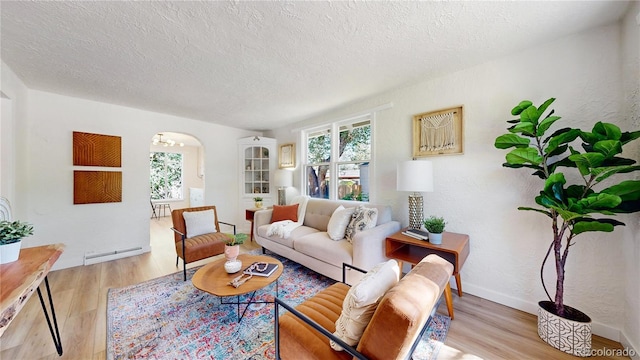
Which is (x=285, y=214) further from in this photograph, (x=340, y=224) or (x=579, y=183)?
(x=579, y=183)

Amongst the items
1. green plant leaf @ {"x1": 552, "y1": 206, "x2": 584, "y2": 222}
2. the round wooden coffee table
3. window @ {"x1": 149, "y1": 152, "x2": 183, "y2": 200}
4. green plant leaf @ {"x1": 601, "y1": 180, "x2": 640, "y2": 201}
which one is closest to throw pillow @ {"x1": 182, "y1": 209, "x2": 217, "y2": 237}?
the round wooden coffee table

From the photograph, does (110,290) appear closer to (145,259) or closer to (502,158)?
(145,259)

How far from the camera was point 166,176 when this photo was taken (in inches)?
284

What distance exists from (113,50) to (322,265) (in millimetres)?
2898

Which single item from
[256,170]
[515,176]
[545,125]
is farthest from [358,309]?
[256,170]

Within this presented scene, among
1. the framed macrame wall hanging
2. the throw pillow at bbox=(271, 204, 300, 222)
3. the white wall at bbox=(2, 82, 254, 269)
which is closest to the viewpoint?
the framed macrame wall hanging

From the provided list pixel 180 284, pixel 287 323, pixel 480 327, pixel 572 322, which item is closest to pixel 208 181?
pixel 180 284

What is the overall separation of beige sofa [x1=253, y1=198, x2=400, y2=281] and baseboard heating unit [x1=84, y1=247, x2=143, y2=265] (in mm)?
1972

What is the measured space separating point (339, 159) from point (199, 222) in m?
2.33

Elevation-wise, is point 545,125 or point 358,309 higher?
point 545,125

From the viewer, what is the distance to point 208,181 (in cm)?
441

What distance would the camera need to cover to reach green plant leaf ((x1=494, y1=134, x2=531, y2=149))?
65.6 inches

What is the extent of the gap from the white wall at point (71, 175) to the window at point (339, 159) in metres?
2.45

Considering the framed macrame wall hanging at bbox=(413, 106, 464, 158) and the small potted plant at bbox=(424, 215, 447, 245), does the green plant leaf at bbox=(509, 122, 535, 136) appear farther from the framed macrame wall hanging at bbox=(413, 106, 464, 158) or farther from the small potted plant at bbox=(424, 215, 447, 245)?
the small potted plant at bbox=(424, 215, 447, 245)
